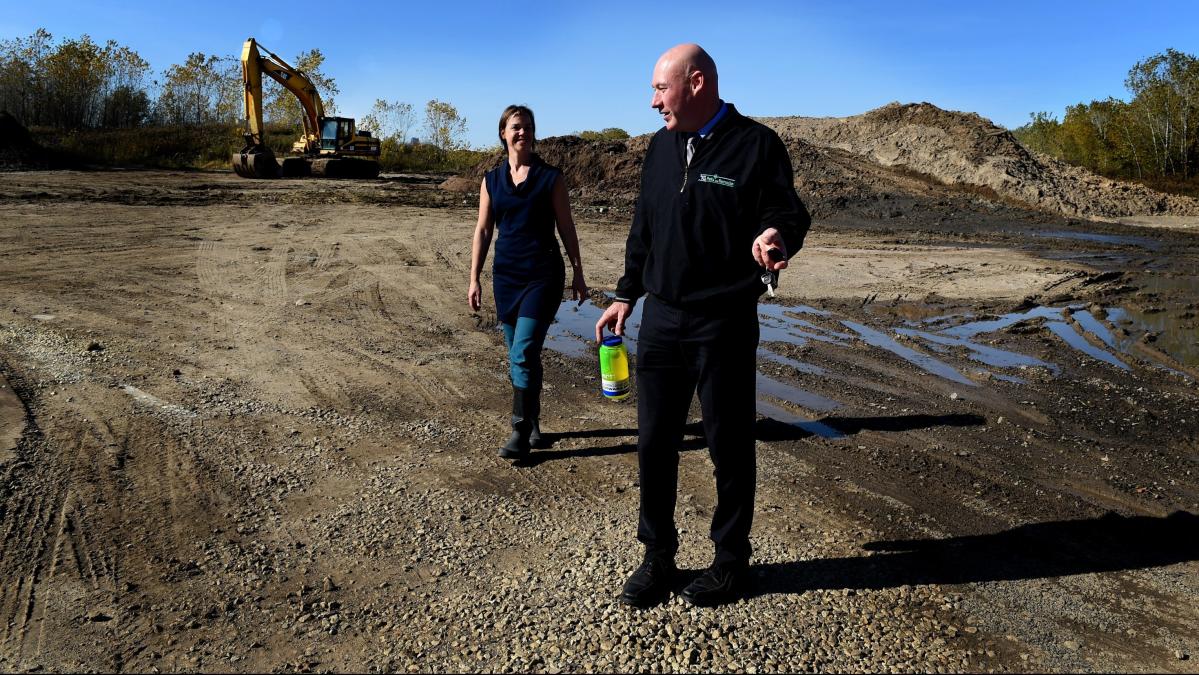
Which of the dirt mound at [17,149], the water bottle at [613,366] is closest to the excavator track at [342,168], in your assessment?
the dirt mound at [17,149]

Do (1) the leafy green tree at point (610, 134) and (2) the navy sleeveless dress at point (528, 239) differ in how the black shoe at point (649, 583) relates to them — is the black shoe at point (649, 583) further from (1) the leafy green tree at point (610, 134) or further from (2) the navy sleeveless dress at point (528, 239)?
(1) the leafy green tree at point (610, 134)

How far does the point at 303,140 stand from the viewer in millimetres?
32500

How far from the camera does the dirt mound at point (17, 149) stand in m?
30.5

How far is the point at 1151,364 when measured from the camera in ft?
25.9

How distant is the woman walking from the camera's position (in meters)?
4.95

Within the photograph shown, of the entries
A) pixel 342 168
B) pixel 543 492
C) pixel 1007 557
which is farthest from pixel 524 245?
pixel 342 168

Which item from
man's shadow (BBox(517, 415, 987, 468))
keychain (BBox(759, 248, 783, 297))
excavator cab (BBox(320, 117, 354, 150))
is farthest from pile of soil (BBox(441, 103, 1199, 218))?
keychain (BBox(759, 248, 783, 297))

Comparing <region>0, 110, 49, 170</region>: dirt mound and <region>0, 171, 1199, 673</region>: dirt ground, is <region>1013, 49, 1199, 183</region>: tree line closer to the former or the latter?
<region>0, 171, 1199, 673</region>: dirt ground

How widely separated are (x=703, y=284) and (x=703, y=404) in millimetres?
486

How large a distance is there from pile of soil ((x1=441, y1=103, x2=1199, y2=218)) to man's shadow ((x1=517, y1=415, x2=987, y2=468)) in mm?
17251

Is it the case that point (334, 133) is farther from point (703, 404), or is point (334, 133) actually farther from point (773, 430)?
point (703, 404)

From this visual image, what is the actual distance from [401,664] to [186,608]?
3.44 ft

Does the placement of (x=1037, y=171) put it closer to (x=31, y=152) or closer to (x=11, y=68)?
(x=31, y=152)

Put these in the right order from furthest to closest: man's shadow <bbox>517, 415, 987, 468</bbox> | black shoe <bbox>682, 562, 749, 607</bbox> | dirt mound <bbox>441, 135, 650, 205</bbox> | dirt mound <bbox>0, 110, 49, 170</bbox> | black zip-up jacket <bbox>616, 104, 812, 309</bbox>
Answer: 1. dirt mound <bbox>0, 110, 49, 170</bbox>
2. dirt mound <bbox>441, 135, 650, 205</bbox>
3. man's shadow <bbox>517, 415, 987, 468</bbox>
4. black shoe <bbox>682, 562, 749, 607</bbox>
5. black zip-up jacket <bbox>616, 104, 812, 309</bbox>
